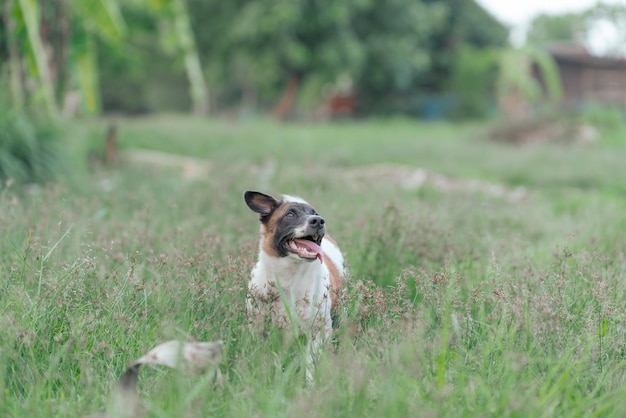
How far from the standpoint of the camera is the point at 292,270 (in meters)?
3.77

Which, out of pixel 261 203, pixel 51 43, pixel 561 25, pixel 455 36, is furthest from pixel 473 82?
pixel 561 25

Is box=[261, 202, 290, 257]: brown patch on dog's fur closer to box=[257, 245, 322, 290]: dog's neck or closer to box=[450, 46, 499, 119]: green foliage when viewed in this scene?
box=[257, 245, 322, 290]: dog's neck

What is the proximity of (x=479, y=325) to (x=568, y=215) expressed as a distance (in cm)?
500

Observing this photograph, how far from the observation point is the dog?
3.52 m

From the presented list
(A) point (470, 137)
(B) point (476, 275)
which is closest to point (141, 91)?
(A) point (470, 137)

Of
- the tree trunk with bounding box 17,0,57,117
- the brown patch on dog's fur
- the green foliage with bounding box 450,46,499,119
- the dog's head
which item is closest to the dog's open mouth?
the dog's head

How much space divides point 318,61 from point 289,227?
2491cm

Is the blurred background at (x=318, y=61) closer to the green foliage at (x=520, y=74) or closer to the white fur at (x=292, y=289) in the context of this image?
the green foliage at (x=520, y=74)

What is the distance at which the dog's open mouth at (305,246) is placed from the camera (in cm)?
362

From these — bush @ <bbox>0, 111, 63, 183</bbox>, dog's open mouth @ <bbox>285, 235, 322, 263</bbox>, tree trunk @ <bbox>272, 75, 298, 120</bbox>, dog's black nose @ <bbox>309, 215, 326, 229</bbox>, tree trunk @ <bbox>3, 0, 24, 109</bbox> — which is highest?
tree trunk @ <bbox>3, 0, 24, 109</bbox>

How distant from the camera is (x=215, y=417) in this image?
2.78 m

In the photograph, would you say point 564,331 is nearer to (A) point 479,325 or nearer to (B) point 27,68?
(A) point 479,325

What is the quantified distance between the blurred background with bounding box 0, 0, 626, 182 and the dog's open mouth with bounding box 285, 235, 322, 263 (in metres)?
5.26

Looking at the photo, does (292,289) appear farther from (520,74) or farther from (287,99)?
(520,74)
